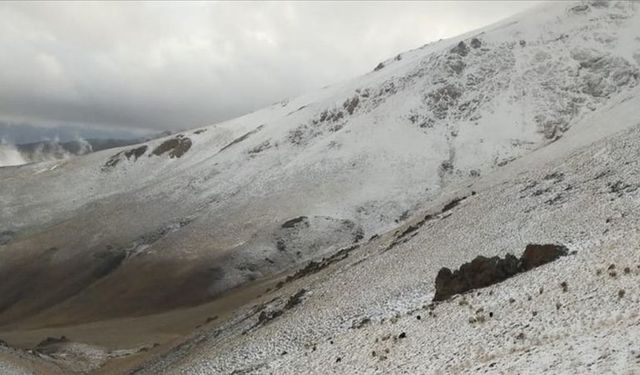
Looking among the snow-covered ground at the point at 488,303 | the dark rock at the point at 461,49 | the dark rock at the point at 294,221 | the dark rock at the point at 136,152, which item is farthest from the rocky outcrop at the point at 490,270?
the dark rock at the point at 136,152

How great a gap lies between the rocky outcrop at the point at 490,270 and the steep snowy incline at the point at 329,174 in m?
43.3

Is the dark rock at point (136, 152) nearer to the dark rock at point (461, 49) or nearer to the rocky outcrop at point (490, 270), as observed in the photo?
the dark rock at point (461, 49)

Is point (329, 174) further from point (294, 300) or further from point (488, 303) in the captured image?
point (488, 303)

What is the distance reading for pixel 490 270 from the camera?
1028 inches

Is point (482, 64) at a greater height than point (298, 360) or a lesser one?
greater

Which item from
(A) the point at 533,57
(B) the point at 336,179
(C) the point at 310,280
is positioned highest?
(A) the point at 533,57

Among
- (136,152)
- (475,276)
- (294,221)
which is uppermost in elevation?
(136,152)

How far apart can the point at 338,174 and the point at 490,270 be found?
60892 millimetres

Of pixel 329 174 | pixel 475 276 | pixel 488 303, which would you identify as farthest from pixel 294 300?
pixel 329 174

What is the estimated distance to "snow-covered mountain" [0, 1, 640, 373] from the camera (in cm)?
7250

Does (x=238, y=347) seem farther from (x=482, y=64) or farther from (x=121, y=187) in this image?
(x=121, y=187)

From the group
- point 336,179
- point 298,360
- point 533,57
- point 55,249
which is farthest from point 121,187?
point 298,360

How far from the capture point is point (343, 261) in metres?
44.6

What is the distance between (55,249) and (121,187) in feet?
96.5
